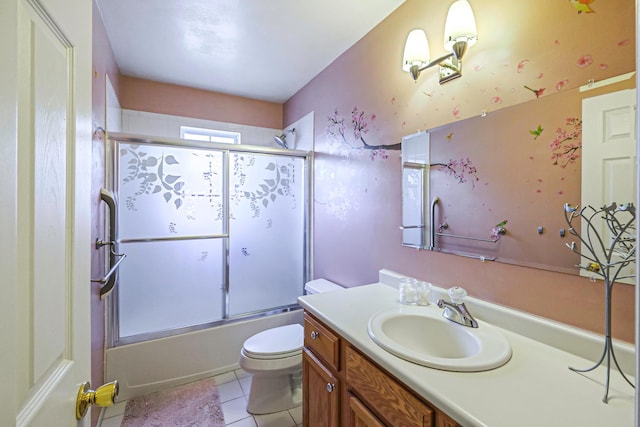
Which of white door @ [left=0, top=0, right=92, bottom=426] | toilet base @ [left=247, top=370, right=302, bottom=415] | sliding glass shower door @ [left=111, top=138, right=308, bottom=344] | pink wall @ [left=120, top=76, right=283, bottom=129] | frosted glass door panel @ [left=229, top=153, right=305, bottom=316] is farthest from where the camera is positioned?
pink wall @ [left=120, top=76, right=283, bottom=129]

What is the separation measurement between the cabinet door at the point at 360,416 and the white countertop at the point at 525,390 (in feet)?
0.67

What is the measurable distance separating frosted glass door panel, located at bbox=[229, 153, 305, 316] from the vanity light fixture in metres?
1.40

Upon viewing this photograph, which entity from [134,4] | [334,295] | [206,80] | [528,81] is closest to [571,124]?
[528,81]

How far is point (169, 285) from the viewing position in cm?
221

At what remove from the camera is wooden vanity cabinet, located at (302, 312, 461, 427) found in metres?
0.84

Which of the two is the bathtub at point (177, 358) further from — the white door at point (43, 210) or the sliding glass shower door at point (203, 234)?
the white door at point (43, 210)

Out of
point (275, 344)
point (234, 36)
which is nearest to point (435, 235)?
point (275, 344)

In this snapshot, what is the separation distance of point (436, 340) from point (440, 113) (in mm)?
1067

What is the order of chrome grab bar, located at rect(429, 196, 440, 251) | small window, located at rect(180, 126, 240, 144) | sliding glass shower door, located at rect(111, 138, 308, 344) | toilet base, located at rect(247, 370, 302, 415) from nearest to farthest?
chrome grab bar, located at rect(429, 196, 440, 251)
toilet base, located at rect(247, 370, 302, 415)
sliding glass shower door, located at rect(111, 138, 308, 344)
small window, located at rect(180, 126, 240, 144)

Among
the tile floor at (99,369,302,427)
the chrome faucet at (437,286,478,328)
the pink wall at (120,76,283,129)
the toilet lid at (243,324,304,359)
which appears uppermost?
the pink wall at (120,76,283,129)

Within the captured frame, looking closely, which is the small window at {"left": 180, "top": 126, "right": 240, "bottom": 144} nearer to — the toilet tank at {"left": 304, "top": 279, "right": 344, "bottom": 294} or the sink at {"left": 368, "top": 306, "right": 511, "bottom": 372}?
the toilet tank at {"left": 304, "top": 279, "right": 344, "bottom": 294}

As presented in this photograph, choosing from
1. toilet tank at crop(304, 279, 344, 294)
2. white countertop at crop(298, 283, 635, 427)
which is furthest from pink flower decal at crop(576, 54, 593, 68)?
toilet tank at crop(304, 279, 344, 294)

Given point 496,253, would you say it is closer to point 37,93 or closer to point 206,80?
point 37,93

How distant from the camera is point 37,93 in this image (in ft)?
1.46
